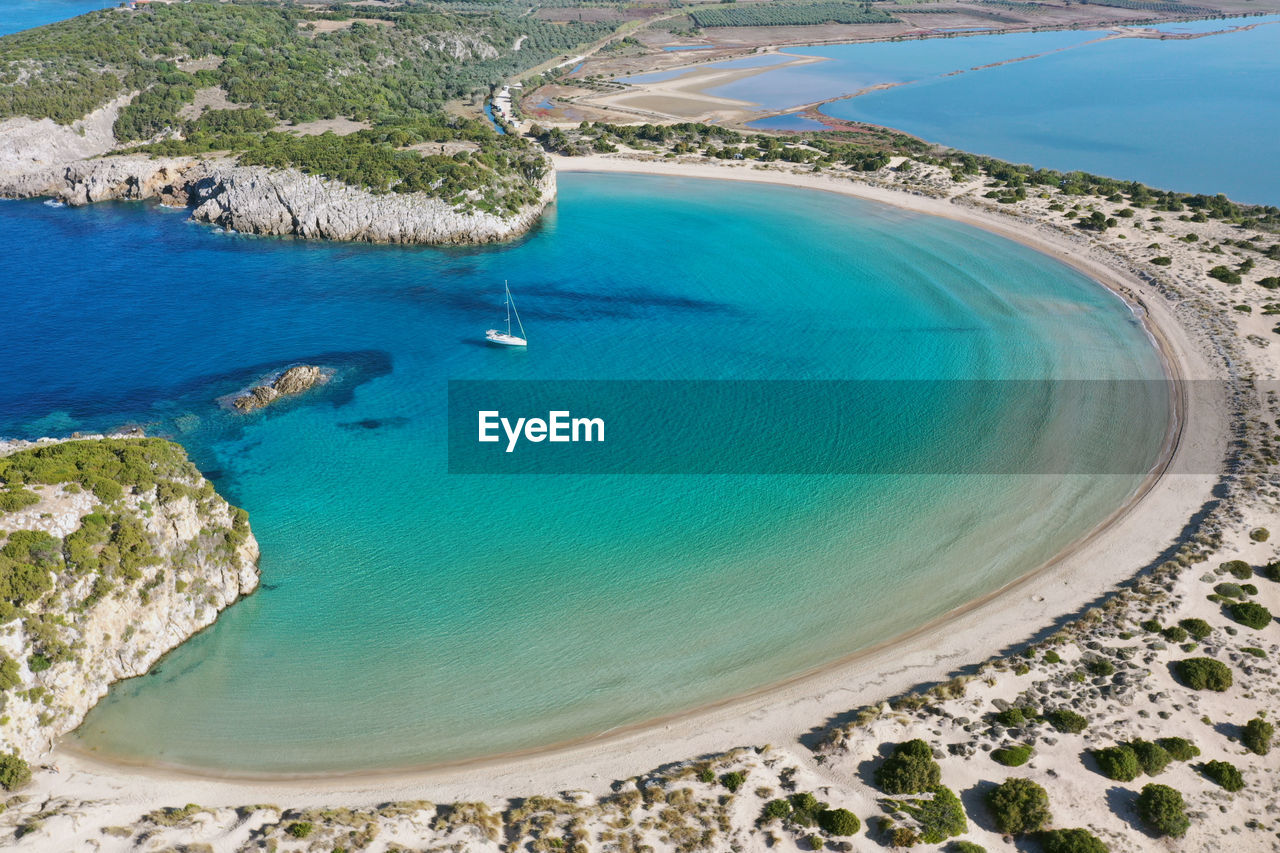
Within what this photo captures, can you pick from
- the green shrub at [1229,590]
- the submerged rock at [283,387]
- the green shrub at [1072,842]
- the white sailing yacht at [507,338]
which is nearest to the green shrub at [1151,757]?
the green shrub at [1072,842]

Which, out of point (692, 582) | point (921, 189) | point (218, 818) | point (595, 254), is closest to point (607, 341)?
point (595, 254)

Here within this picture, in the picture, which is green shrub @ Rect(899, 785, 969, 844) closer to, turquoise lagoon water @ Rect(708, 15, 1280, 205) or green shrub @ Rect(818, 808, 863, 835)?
green shrub @ Rect(818, 808, 863, 835)

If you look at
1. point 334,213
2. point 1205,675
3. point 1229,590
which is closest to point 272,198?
point 334,213

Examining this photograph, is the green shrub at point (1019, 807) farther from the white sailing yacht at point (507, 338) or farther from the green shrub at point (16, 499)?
the white sailing yacht at point (507, 338)

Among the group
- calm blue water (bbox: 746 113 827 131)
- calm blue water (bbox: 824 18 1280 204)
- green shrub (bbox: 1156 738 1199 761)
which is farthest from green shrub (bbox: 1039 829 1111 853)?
calm blue water (bbox: 746 113 827 131)

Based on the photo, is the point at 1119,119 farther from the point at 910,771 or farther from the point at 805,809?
the point at 805,809
